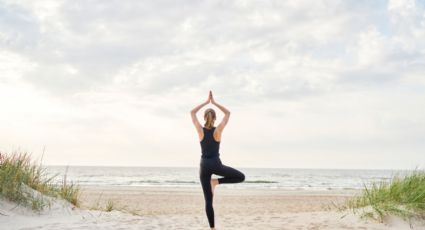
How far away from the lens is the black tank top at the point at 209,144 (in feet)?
21.6

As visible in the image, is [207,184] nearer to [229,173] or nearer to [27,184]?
[229,173]

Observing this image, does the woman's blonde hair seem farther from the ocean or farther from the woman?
the ocean

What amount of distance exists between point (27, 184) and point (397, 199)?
25.9ft

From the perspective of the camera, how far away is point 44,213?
8.98m

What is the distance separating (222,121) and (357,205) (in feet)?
14.7

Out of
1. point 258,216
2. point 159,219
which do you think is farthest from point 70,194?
point 258,216

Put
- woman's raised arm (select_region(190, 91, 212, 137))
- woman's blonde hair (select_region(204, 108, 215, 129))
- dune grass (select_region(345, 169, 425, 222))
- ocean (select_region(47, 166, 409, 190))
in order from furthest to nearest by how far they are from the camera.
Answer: ocean (select_region(47, 166, 409, 190)) < dune grass (select_region(345, 169, 425, 222)) < woman's raised arm (select_region(190, 91, 212, 137)) < woman's blonde hair (select_region(204, 108, 215, 129))

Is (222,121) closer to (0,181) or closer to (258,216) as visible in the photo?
(258,216)

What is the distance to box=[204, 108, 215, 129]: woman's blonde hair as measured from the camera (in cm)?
657

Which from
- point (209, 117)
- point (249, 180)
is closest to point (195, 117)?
point (209, 117)

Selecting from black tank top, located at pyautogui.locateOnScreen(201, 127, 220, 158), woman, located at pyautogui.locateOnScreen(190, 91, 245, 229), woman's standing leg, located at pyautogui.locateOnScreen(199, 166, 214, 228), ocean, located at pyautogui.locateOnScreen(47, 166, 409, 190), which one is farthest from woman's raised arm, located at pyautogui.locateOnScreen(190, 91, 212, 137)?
ocean, located at pyautogui.locateOnScreen(47, 166, 409, 190)

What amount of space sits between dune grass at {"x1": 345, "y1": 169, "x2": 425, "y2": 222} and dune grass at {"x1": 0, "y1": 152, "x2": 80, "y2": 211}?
6.44 meters

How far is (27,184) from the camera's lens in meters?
9.73

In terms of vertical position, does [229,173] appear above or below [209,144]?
below
